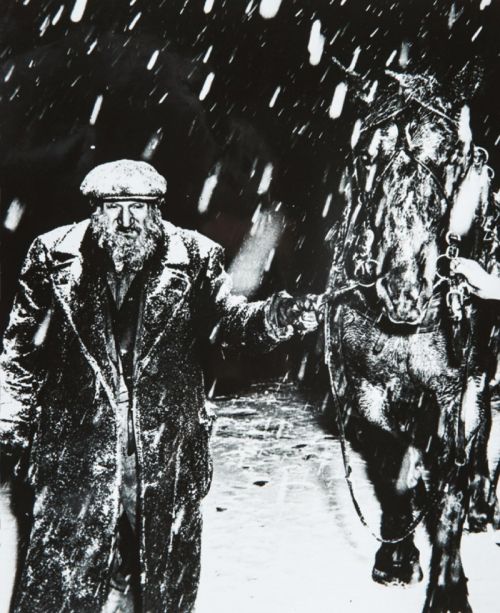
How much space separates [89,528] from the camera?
1505 millimetres

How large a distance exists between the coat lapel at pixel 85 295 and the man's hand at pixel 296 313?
1.56 ft

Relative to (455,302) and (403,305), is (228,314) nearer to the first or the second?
(403,305)

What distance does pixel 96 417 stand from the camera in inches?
60.1

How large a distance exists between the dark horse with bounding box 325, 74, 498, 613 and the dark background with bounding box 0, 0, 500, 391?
7 centimetres

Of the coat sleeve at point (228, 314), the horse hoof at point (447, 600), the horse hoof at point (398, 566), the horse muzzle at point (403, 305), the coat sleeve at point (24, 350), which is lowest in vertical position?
the horse hoof at point (447, 600)

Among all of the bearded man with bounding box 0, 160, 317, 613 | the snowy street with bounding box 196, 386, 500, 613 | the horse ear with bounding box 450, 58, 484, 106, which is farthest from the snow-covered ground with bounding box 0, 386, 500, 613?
the horse ear with bounding box 450, 58, 484, 106

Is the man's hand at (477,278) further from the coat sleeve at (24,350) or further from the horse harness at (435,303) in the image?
the coat sleeve at (24,350)

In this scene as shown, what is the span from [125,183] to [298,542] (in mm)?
1139

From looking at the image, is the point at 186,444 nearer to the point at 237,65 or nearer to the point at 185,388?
the point at 185,388

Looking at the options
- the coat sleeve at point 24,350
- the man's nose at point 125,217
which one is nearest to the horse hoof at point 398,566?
the coat sleeve at point 24,350

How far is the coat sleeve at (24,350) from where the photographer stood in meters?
1.56

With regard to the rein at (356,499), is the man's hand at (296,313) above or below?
above

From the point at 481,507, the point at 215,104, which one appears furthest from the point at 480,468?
the point at 215,104

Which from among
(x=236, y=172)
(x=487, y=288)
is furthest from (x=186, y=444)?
(x=487, y=288)
